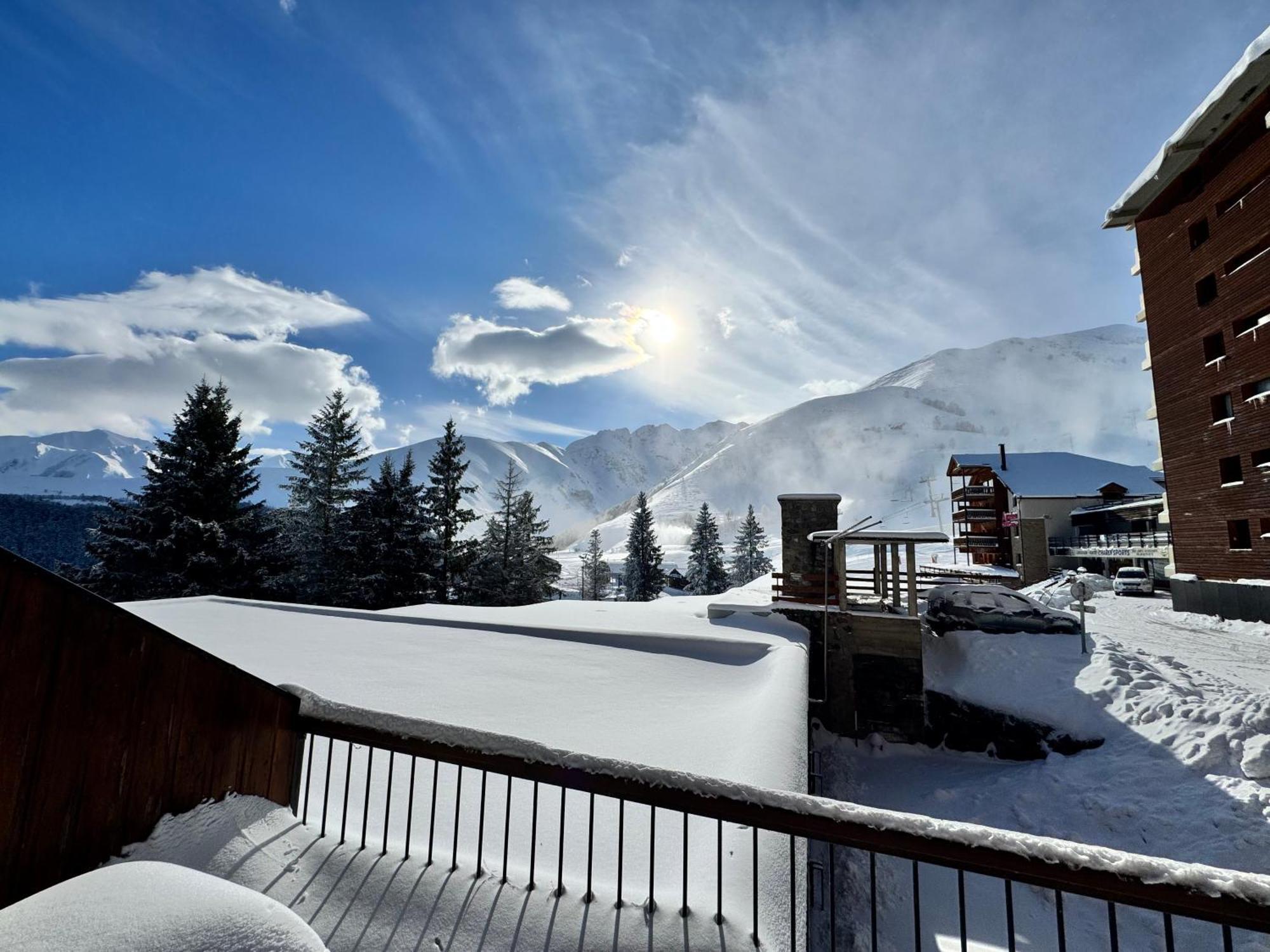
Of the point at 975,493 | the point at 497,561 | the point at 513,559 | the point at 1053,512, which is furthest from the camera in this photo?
the point at 975,493

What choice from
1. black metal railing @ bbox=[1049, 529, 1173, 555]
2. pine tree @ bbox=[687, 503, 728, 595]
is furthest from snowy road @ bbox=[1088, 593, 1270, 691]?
pine tree @ bbox=[687, 503, 728, 595]

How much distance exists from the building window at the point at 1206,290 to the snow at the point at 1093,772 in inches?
426

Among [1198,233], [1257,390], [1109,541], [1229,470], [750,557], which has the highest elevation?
[1198,233]

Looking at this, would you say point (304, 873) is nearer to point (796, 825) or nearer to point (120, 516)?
point (796, 825)

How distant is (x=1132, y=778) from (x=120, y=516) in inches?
1103

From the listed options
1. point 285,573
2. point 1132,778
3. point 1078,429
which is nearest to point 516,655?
point 1132,778

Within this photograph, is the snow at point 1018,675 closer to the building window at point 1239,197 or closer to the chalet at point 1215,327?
the chalet at point 1215,327

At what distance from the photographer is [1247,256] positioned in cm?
1647

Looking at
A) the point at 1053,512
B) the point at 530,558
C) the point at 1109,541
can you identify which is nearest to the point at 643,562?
the point at 530,558

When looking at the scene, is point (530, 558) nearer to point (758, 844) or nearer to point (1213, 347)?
point (758, 844)

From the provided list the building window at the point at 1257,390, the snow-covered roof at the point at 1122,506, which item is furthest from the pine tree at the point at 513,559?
the snow-covered roof at the point at 1122,506

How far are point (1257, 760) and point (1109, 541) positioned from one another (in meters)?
30.8

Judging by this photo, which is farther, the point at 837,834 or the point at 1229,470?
the point at 1229,470

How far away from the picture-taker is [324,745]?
4430 millimetres
